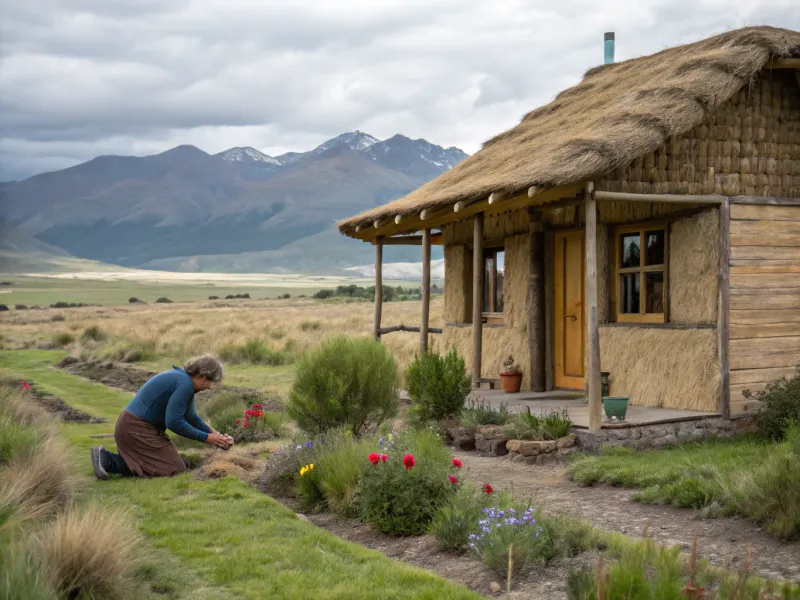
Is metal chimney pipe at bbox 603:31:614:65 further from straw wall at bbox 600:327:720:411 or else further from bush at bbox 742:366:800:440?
bush at bbox 742:366:800:440

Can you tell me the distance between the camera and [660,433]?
33.4 ft

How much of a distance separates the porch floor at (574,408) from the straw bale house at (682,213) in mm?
244

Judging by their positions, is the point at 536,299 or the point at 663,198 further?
the point at 536,299

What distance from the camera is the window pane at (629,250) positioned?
471 inches

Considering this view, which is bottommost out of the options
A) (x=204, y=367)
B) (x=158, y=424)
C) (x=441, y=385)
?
(x=158, y=424)

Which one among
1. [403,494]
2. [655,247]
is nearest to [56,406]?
[655,247]

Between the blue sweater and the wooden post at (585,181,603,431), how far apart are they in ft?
13.2

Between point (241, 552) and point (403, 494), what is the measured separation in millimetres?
1367

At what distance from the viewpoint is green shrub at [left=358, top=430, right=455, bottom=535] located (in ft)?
22.7

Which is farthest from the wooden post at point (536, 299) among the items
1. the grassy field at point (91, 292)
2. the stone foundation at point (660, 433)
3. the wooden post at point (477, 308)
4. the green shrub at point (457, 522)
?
the grassy field at point (91, 292)

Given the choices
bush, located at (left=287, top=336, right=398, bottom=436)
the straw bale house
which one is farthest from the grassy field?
bush, located at (left=287, top=336, right=398, bottom=436)

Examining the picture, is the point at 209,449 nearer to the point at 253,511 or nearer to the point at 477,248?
the point at 253,511

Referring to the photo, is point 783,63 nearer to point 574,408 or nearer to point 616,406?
point 616,406

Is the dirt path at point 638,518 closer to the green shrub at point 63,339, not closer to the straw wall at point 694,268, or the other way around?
the straw wall at point 694,268
